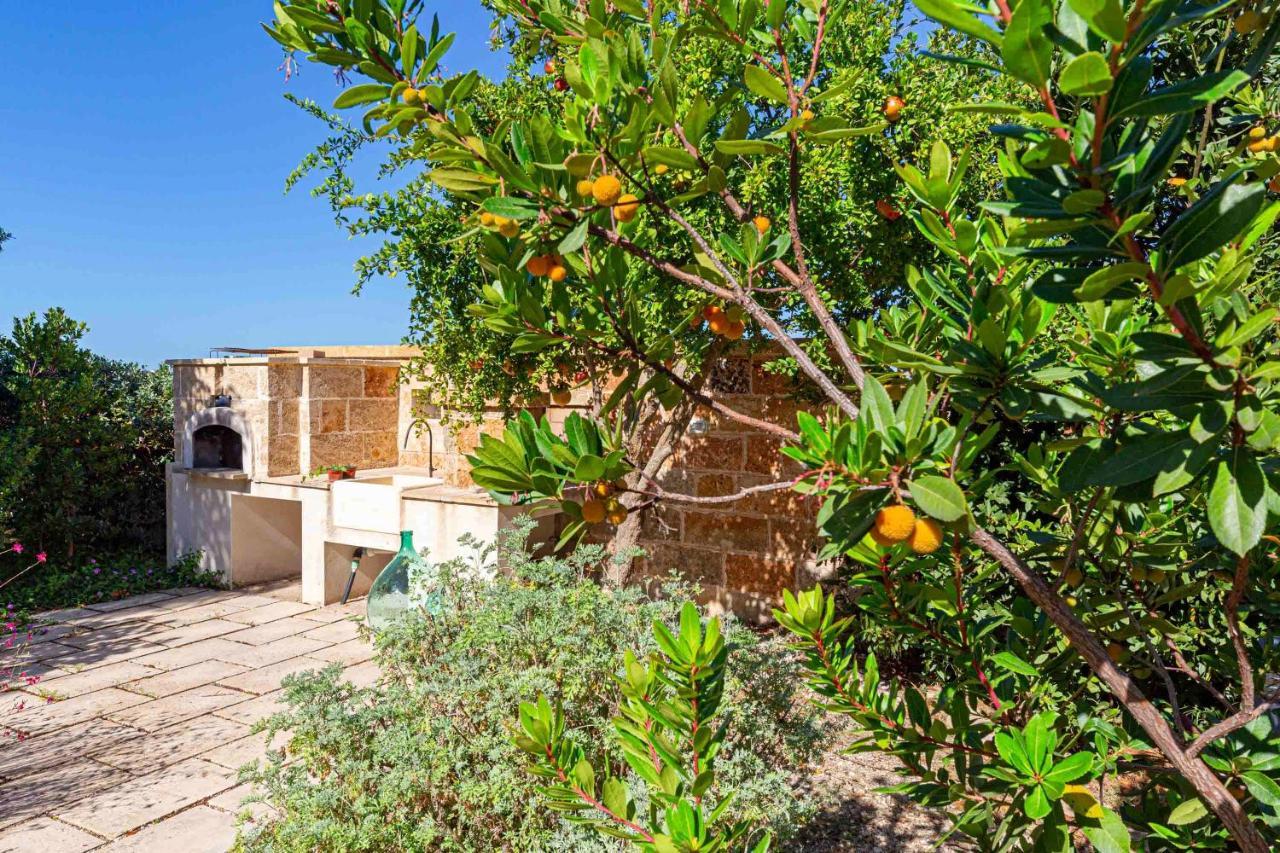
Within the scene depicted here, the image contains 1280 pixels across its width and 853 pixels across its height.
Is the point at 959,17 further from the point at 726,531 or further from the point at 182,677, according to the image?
the point at 182,677

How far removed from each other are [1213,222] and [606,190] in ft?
2.47

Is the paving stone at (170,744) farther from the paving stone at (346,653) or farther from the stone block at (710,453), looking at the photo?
the stone block at (710,453)

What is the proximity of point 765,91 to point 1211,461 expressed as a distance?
77 cm

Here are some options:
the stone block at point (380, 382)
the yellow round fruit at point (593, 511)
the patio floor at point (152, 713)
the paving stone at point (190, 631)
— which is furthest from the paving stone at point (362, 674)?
the yellow round fruit at point (593, 511)

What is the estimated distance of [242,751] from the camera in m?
4.13

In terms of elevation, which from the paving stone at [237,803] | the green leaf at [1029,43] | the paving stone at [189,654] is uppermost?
the green leaf at [1029,43]

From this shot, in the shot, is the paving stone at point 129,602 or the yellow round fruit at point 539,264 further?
the paving stone at point 129,602

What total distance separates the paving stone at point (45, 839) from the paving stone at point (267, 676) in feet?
5.17

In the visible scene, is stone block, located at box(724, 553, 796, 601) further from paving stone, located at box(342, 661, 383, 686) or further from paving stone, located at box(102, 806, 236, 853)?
paving stone, located at box(102, 806, 236, 853)

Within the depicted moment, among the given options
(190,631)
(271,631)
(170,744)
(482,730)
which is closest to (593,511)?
(482,730)

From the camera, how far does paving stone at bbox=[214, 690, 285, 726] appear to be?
4547 millimetres

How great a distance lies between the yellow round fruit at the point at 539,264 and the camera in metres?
1.36

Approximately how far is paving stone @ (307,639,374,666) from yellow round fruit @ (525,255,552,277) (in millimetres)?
4801

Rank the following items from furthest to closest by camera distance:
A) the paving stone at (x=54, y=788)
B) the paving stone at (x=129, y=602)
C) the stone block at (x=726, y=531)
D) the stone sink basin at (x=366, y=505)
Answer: the paving stone at (x=129, y=602)
the stone sink basin at (x=366, y=505)
the stone block at (x=726, y=531)
the paving stone at (x=54, y=788)
